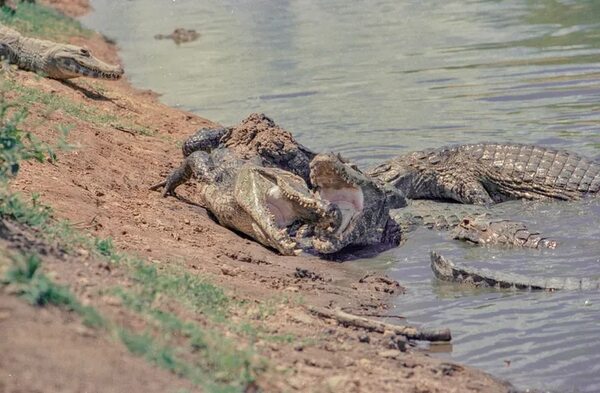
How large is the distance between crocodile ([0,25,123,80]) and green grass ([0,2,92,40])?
3590mm

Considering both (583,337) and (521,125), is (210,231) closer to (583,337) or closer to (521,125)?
(583,337)

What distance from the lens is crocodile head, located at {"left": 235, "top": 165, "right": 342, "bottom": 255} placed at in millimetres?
7867

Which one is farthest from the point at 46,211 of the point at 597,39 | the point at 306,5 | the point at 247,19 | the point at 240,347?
the point at 306,5

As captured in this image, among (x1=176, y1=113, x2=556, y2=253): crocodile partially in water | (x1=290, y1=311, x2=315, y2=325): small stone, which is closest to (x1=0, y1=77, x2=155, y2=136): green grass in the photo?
(x1=176, y1=113, x2=556, y2=253): crocodile partially in water

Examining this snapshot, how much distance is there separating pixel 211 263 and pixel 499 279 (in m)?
2.00

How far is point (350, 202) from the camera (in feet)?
27.9

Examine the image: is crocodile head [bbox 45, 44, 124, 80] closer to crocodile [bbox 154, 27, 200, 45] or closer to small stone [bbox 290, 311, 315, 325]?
small stone [bbox 290, 311, 315, 325]

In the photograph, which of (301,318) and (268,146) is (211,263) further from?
(268,146)

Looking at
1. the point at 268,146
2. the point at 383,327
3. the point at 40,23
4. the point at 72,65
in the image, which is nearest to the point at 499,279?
the point at 383,327

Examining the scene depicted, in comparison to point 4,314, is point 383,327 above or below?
below

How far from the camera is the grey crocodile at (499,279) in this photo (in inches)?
271

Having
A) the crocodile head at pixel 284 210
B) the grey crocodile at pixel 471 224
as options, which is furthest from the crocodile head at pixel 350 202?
the grey crocodile at pixel 471 224

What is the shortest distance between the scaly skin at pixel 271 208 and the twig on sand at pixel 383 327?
68.5 inches

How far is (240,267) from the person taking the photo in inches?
290
